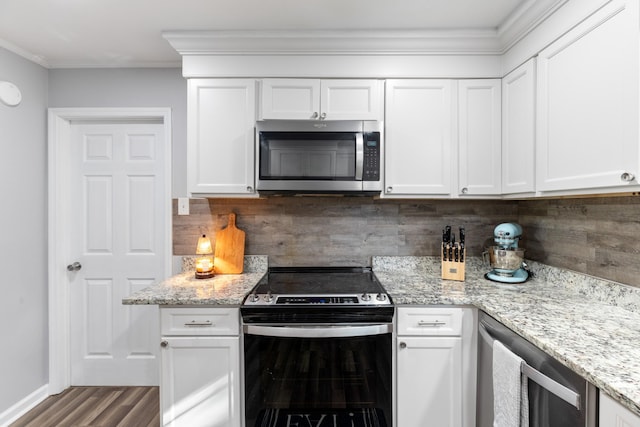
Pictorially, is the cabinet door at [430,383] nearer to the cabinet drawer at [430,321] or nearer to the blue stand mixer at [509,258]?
the cabinet drawer at [430,321]

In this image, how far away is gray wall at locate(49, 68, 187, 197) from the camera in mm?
2305

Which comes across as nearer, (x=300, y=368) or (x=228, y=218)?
(x=300, y=368)

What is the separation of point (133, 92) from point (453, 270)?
2.49 m

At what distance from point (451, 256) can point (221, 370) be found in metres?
1.42

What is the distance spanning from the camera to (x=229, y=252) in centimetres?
215

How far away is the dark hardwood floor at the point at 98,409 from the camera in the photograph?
2.05m

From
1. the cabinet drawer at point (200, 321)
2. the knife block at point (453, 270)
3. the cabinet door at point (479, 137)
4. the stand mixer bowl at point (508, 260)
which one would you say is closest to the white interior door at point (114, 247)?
the cabinet drawer at point (200, 321)

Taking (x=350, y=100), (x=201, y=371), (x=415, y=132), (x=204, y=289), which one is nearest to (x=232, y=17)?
(x=350, y=100)

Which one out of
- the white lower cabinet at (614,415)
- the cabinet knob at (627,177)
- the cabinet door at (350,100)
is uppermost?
the cabinet door at (350,100)

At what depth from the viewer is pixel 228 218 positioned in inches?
89.1

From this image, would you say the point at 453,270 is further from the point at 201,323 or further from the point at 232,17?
the point at 232,17

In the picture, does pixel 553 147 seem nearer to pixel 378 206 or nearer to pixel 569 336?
pixel 569 336

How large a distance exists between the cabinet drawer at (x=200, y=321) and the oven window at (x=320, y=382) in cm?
13

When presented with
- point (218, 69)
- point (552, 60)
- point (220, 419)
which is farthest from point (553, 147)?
point (220, 419)
